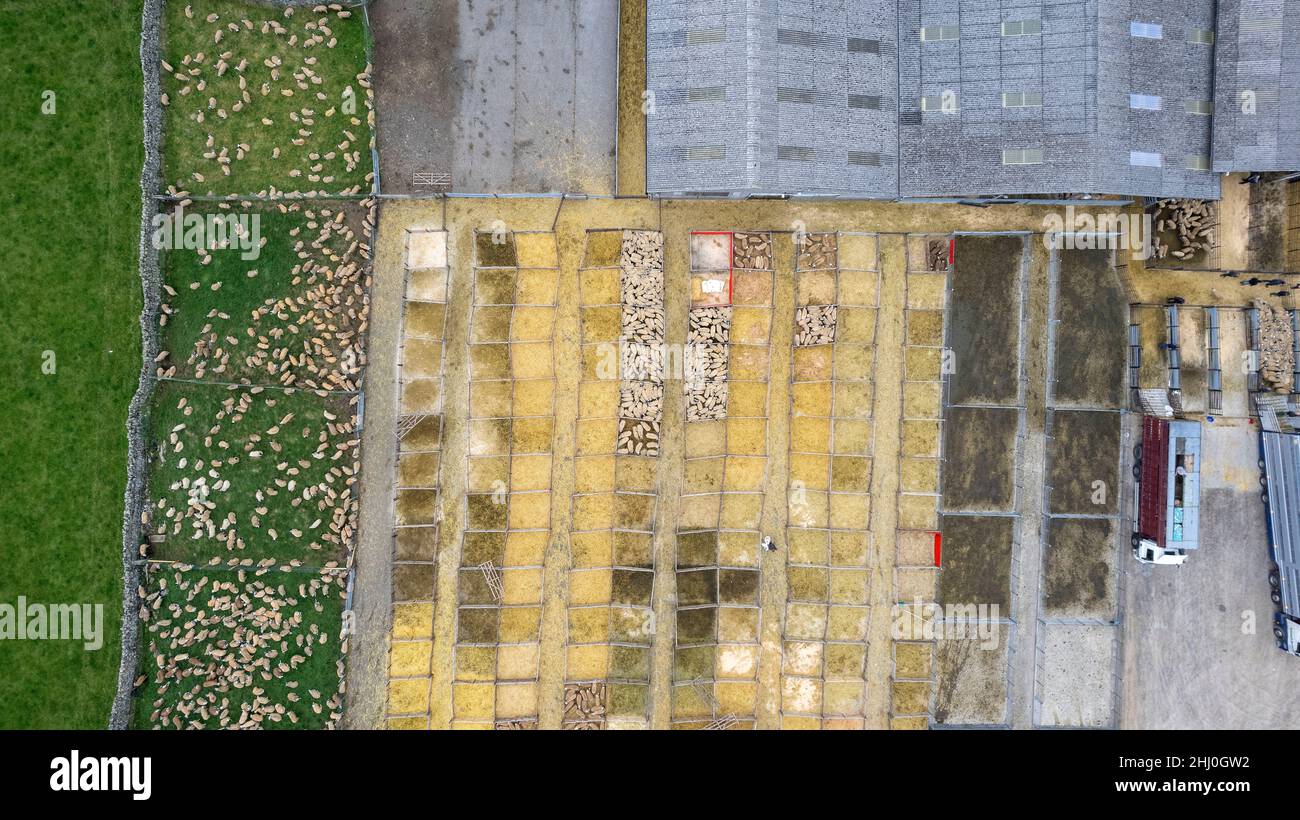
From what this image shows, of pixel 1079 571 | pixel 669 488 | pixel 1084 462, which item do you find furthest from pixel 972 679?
pixel 669 488

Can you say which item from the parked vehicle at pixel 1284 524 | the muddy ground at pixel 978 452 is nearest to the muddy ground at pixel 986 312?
the muddy ground at pixel 978 452

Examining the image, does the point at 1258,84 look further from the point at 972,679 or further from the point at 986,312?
the point at 972,679

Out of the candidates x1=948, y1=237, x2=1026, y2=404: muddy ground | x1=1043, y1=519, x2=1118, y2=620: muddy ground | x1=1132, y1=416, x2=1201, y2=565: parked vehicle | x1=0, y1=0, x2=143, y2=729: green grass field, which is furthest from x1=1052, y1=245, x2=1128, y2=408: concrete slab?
x1=0, y1=0, x2=143, y2=729: green grass field

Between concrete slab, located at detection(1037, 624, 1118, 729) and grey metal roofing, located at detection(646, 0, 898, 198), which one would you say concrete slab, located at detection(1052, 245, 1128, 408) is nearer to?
grey metal roofing, located at detection(646, 0, 898, 198)

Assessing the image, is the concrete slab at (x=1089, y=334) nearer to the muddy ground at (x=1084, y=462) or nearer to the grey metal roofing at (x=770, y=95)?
the muddy ground at (x=1084, y=462)

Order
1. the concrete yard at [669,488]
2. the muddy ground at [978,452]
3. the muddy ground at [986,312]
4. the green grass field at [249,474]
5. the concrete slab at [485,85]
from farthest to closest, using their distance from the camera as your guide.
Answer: the muddy ground at [978,452] < the muddy ground at [986,312] < the concrete yard at [669,488] < the concrete slab at [485,85] < the green grass field at [249,474]

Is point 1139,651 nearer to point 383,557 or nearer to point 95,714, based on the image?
point 383,557

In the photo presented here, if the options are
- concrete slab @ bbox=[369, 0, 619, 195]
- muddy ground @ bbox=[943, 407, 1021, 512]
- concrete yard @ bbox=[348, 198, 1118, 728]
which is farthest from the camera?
muddy ground @ bbox=[943, 407, 1021, 512]
